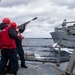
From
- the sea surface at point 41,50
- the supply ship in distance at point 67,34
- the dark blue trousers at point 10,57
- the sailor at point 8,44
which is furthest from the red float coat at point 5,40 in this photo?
the supply ship in distance at point 67,34

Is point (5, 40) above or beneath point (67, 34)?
above

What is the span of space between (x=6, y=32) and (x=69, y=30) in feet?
192

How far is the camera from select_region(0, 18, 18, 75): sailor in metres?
7.89

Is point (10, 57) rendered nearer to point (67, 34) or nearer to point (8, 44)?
point (8, 44)

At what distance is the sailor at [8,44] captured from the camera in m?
7.89

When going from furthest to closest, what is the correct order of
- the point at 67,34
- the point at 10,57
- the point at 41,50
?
the point at 67,34
the point at 41,50
the point at 10,57

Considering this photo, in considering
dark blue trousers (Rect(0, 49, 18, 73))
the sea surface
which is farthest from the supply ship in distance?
dark blue trousers (Rect(0, 49, 18, 73))

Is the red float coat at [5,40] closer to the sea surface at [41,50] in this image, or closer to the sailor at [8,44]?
the sailor at [8,44]

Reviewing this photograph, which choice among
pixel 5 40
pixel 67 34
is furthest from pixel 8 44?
pixel 67 34

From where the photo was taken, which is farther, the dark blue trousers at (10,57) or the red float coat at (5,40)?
the dark blue trousers at (10,57)

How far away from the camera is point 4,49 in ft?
26.6

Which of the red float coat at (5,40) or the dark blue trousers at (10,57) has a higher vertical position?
the red float coat at (5,40)

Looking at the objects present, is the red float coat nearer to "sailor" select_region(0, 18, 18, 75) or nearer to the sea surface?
"sailor" select_region(0, 18, 18, 75)

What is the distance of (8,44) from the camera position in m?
7.98
